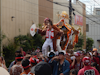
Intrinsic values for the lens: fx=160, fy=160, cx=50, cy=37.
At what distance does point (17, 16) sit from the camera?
13.9 metres

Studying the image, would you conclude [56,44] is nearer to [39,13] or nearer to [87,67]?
[87,67]

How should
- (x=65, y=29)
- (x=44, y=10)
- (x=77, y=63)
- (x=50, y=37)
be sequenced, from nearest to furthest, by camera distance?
(x=77, y=63) < (x=50, y=37) < (x=65, y=29) < (x=44, y=10)

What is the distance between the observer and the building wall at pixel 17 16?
12.4m

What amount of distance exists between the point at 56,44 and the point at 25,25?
776 centimetres

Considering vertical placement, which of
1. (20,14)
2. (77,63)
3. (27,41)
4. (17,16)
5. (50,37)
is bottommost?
(77,63)

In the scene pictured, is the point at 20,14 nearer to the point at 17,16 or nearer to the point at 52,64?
the point at 17,16

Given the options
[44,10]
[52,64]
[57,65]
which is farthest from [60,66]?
[44,10]

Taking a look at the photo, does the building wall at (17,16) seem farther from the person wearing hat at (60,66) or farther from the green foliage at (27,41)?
the person wearing hat at (60,66)

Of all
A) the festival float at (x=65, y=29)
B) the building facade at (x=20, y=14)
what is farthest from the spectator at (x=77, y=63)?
the building facade at (x=20, y=14)

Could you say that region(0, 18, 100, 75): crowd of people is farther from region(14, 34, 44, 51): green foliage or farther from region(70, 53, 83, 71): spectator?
region(14, 34, 44, 51): green foliage

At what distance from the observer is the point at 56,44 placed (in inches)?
308

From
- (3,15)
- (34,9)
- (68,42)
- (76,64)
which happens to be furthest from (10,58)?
(76,64)

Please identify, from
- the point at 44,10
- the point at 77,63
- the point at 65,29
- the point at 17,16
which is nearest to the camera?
the point at 77,63

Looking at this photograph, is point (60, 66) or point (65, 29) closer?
point (60, 66)
